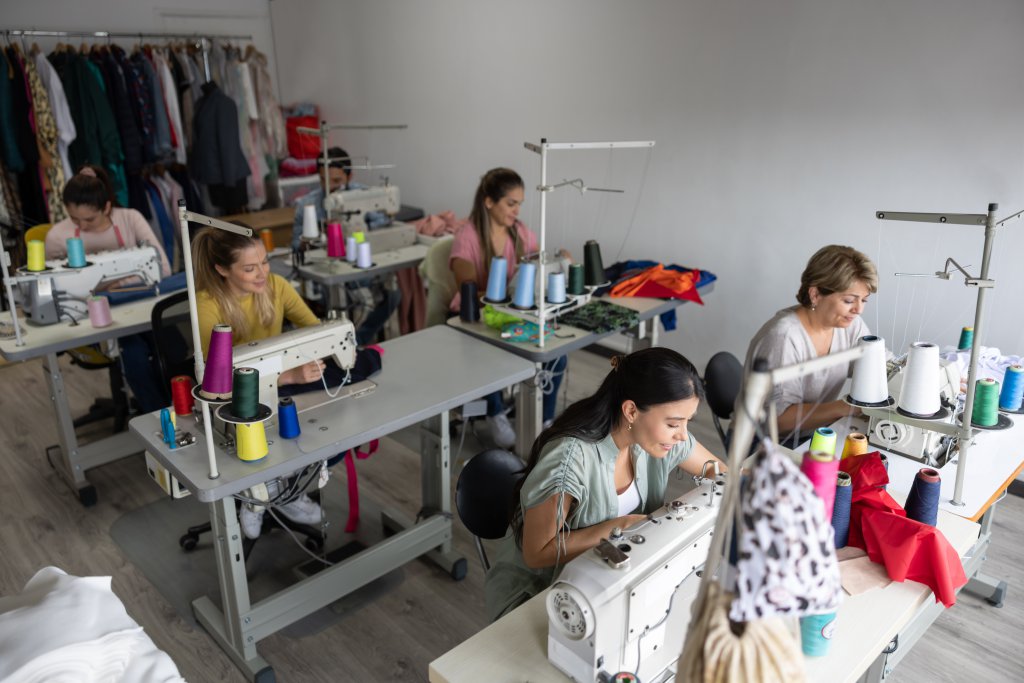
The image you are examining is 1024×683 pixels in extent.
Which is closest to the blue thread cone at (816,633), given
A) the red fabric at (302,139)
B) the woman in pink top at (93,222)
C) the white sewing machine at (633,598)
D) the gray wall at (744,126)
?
the white sewing machine at (633,598)

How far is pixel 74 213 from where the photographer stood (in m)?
3.79

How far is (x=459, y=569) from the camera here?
9.60 ft

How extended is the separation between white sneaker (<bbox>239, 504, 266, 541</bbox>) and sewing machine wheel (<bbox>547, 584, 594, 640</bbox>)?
1.66 metres

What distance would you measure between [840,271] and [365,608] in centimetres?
200

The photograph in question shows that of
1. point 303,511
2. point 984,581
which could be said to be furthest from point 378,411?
point 984,581

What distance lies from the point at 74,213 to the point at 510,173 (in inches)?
84.6

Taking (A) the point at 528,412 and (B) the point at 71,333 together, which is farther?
(A) the point at 528,412

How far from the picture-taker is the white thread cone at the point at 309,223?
15.2 ft

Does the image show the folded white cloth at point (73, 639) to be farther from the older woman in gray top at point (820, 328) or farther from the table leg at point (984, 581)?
the table leg at point (984, 581)

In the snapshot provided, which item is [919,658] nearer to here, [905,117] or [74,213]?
[905,117]

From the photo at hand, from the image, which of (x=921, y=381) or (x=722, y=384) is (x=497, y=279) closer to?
(x=722, y=384)

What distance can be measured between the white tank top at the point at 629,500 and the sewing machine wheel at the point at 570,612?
21.2 inches

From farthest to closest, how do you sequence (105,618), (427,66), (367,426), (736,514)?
(427,66) < (367,426) < (105,618) < (736,514)

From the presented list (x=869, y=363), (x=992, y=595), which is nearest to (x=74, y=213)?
(x=869, y=363)
